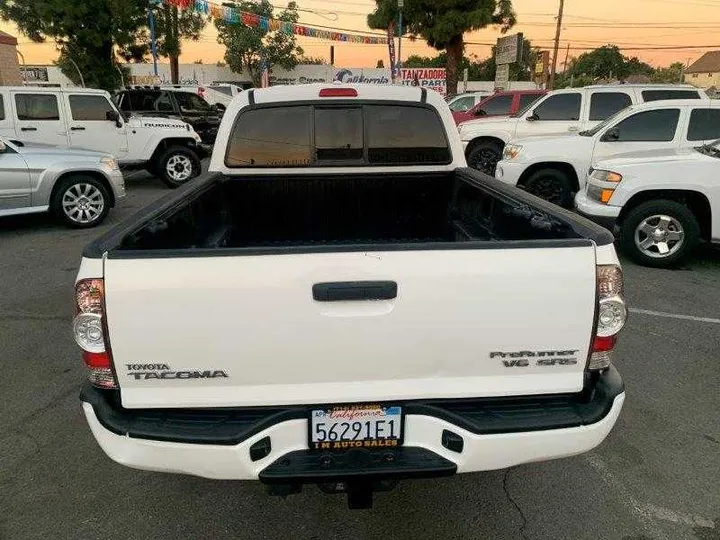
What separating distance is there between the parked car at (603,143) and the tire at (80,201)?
→ 625 cm

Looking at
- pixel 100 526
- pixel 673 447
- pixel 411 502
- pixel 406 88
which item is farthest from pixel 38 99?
pixel 673 447

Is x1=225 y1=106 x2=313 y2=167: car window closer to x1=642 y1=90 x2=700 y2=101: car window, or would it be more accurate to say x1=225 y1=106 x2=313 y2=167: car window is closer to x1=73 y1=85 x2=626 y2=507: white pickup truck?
x1=73 y1=85 x2=626 y2=507: white pickup truck

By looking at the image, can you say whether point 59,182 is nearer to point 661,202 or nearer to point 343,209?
point 343,209

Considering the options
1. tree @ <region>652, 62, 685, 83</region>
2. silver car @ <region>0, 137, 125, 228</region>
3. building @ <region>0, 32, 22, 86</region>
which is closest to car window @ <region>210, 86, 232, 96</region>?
building @ <region>0, 32, 22, 86</region>

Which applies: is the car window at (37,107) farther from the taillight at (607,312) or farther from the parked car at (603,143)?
the taillight at (607,312)

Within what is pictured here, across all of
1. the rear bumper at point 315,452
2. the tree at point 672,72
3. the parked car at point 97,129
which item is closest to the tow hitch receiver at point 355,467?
the rear bumper at point 315,452

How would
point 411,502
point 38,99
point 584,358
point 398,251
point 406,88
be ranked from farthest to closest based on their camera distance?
point 38,99 → point 406,88 → point 411,502 → point 584,358 → point 398,251

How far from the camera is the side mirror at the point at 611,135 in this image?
7.81 meters

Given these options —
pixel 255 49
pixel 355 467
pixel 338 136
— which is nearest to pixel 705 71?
pixel 255 49

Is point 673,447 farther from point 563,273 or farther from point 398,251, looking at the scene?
point 398,251

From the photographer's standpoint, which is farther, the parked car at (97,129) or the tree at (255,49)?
the tree at (255,49)

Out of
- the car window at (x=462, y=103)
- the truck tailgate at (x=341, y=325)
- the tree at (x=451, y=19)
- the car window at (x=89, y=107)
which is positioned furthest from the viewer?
the tree at (x=451, y=19)

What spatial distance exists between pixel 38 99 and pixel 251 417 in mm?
10414

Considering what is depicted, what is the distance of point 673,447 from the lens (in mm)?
3045
